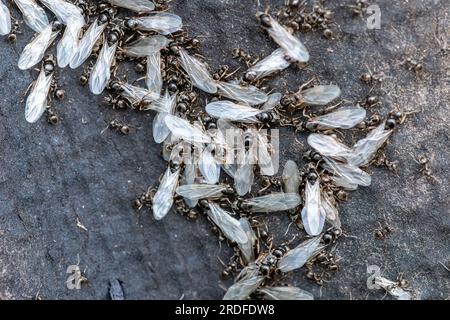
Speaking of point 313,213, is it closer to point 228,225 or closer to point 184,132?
point 228,225

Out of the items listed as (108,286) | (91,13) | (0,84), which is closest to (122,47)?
(91,13)

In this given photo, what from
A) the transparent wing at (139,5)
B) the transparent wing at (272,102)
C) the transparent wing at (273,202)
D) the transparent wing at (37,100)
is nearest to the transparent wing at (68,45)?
the transparent wing at (37,100)

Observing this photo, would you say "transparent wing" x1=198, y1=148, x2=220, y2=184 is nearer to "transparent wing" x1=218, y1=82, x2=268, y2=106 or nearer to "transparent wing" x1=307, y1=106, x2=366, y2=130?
"transparent wing" x1=218, y1=82, x2=268, y2=106

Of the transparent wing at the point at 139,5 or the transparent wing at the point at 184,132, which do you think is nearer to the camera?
the transparent wing at the point at 184,132

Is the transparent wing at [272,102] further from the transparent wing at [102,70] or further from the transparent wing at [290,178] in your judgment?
the transparent wing at [102,70]

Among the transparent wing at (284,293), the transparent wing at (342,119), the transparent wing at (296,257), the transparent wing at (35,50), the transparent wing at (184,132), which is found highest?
the transparent wing at (35,50)

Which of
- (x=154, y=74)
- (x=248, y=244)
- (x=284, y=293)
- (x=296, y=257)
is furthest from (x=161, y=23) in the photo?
(x=284, y=293)
